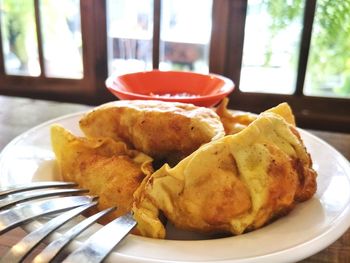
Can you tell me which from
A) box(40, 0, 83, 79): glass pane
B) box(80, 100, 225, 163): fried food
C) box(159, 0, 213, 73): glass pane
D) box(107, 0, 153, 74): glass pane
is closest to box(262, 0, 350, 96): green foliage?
box(159, 0, 213, 73): glass pane

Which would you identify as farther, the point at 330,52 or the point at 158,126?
the point at 330,52

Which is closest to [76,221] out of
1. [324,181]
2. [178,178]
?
[178,178]

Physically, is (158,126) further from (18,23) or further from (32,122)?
(18,23)

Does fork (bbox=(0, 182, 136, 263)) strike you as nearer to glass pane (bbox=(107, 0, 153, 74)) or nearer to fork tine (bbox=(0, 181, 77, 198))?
fork tine (bbox=(0, 181, 77, 198))

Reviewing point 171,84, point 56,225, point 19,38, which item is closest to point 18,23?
point 19,38

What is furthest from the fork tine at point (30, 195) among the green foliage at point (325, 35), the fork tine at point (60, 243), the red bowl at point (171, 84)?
the green foliage at point (325, 35)

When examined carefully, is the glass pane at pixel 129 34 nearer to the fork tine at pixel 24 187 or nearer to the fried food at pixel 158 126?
the fried food at pixel 158 126

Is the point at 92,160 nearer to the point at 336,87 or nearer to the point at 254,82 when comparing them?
the point at 254,82
